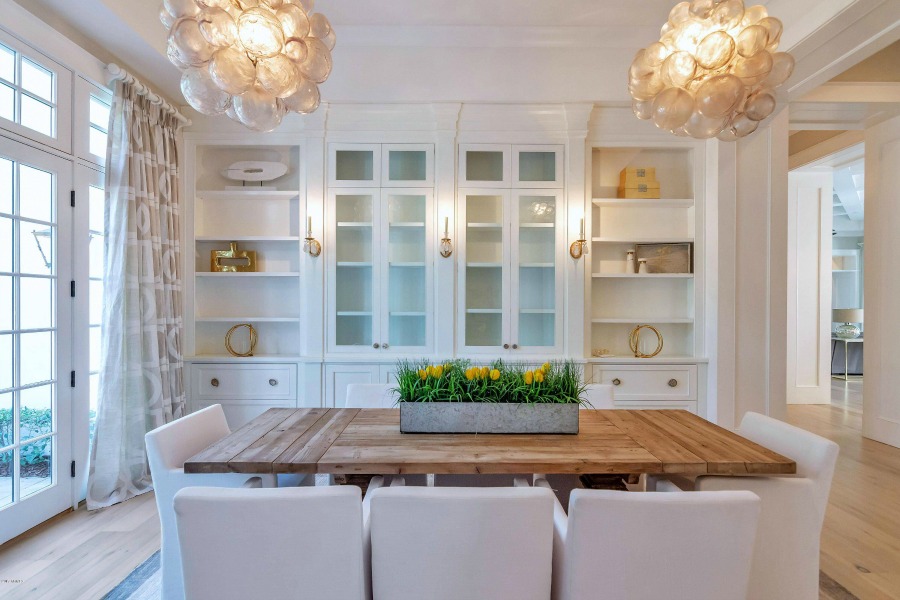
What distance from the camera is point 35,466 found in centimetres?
235

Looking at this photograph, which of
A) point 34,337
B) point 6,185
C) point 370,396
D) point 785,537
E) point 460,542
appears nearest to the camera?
point 460,542

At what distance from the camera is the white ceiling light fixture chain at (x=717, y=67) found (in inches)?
61.8

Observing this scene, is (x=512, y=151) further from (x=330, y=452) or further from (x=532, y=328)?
(x=330, y=452)

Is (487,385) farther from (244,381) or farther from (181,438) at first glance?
(244,381)

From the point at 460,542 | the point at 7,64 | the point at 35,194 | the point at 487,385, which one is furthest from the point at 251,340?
the point at 460,542

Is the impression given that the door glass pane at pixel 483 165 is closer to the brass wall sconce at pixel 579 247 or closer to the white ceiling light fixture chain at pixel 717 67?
the brass wall sconce at pixel 579 247

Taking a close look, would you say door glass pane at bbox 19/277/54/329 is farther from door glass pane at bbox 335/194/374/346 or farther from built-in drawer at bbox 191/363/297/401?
door glass pane at bbox 335/194/374/346

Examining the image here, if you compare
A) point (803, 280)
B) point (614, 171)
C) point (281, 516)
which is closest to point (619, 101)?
point (614, 171)

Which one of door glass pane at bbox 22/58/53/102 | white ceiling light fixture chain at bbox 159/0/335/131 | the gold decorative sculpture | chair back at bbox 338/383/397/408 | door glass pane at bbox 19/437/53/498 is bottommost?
door glass pane at bbox 19/437/53/498

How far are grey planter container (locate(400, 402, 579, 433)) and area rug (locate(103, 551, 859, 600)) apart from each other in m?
1.24

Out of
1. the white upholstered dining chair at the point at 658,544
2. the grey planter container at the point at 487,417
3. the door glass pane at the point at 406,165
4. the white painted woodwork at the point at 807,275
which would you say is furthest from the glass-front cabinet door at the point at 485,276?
the white painted woodwork at the point at 807,275

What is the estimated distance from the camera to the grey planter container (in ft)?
5.57

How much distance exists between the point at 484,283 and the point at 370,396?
1389 mm

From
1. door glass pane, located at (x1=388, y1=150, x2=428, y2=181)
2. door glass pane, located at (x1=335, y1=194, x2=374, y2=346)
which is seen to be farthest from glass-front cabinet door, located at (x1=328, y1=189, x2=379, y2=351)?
door glass pane, located at (x1=388, y1=150, x2=428, y2=181)
